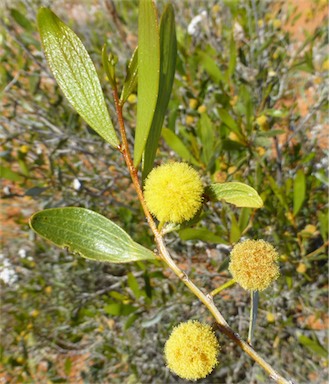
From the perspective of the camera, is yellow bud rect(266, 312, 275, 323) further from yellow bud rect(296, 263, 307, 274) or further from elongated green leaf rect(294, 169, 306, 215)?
elongated green leaf rect(294, 169, 306, 215)

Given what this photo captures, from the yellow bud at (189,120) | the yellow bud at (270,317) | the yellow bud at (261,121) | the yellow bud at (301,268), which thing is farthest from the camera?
the yellow bud at (189,120)

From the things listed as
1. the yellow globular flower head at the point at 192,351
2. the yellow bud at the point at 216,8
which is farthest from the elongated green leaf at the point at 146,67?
the yellow bud at the point at 216,8

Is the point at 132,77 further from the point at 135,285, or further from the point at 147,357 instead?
the point at 147,357

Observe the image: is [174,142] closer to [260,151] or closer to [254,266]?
[260,151]

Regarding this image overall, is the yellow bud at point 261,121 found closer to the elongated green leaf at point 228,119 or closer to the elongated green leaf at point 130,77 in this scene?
the elongated green leaf at point 228,119

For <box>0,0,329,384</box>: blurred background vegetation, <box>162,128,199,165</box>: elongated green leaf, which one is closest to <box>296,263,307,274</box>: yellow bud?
<box>0,0,329,384</box>: blurred background vegetation

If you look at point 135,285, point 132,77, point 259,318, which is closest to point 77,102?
point 132,77

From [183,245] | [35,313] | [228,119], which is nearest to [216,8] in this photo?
[183,245]
